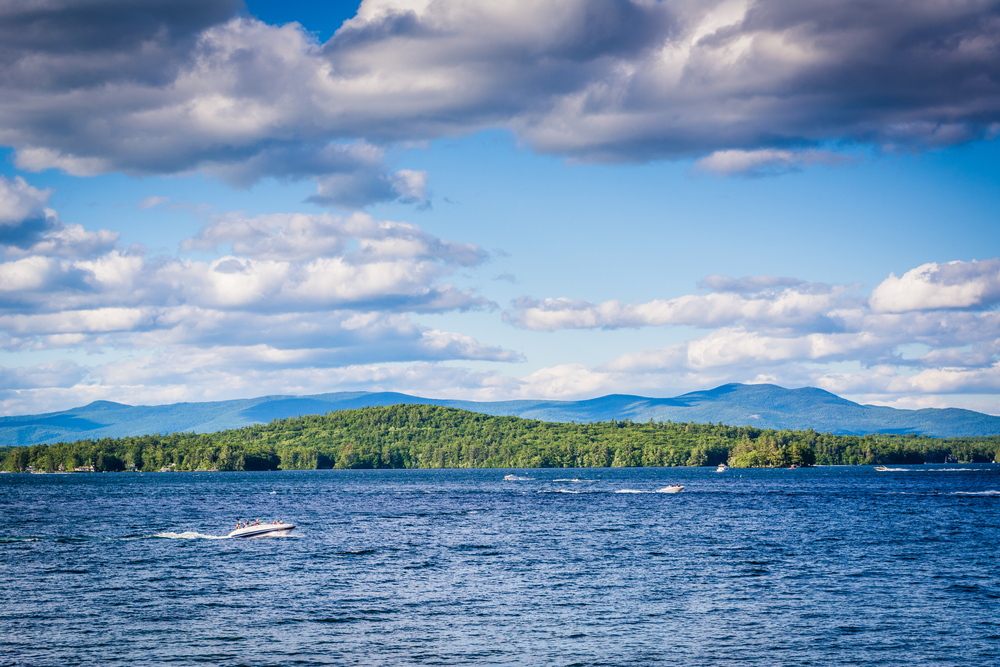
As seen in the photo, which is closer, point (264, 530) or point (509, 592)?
point (509, 592)

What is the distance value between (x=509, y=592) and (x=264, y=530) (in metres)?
45.3

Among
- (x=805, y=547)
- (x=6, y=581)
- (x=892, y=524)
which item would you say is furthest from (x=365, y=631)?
(x=892, y=524)

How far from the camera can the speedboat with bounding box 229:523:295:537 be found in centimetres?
9381

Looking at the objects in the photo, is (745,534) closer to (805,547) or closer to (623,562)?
(805,547)

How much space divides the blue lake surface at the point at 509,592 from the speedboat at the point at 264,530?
2.25 meters

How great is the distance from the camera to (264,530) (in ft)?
314

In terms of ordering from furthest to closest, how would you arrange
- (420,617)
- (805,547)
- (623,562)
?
(805,547) → (623,562) → (420,617)

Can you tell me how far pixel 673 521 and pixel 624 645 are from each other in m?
71.6

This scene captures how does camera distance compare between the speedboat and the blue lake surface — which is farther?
the speedboat

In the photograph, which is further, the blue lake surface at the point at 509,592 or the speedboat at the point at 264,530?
the speedboat at the point at 264,530

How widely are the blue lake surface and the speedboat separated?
88.5 inches

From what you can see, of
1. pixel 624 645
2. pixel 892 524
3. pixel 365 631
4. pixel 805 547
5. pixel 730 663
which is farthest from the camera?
pixel 892 524

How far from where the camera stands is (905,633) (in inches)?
1825

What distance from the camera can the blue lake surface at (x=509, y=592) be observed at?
4291 centimetres
